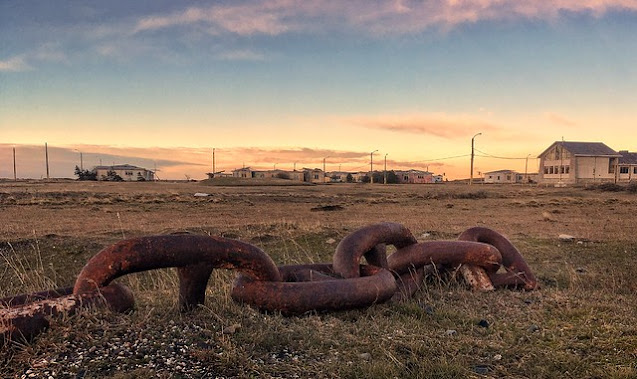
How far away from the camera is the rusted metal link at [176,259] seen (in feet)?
9.33

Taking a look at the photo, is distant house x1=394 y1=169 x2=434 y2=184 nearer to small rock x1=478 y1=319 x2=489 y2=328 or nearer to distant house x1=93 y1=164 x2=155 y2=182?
distant house x1=93 y1=164 x2=155 y2=182

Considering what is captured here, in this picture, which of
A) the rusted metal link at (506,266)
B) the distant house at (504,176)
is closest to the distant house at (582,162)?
the distant house at (504,176)

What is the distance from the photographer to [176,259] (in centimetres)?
289

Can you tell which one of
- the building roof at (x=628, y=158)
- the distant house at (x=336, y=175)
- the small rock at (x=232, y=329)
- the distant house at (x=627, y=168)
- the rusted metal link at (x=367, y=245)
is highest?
the building roof at (x=628, y=158)

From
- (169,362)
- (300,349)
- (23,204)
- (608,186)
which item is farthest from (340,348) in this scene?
(608,186)

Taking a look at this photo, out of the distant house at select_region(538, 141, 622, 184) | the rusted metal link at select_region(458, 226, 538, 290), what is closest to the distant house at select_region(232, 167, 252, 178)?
the distant house at select_region(538, 141, 622, 184)

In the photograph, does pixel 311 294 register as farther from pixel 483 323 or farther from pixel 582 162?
pixel 582 162

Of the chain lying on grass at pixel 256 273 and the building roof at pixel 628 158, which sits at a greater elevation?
the building roof at pixel 628 158

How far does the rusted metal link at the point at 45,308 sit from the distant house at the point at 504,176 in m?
110

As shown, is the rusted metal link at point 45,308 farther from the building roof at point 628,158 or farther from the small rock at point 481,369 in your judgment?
the building roof at point 628,158

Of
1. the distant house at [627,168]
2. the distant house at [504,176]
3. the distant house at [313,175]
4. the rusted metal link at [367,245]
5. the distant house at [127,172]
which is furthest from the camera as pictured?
the distant house at [313,175]

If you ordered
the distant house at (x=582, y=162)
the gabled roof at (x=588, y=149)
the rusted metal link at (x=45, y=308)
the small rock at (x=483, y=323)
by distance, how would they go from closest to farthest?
the rusted metal link at (x=45, y=308)
the small rock at (x=483, y=323)
the distant house at (x=582, y=162)
the gabled roof at (x=588, y=149)

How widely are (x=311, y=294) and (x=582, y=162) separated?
2520 inches

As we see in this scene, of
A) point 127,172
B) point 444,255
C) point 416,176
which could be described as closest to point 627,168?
point 416,176
